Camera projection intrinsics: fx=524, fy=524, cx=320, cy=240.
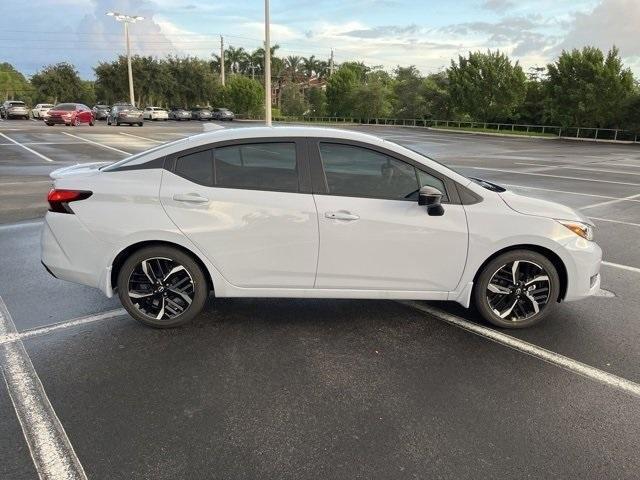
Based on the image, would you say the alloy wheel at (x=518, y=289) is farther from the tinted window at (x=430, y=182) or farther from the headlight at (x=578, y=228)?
the tinted window at (x=430, y=182)

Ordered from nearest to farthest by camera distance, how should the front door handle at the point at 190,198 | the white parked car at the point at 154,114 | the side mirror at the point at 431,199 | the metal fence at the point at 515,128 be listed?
the side mirror at the point at 431,199, the front door handle at the point at 190,198, the metal fence at the point at 515,128, the white parked car at the point at 154,114

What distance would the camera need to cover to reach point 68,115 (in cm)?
3572

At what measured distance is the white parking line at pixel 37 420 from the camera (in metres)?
2.60

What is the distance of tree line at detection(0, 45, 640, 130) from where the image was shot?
126 ft

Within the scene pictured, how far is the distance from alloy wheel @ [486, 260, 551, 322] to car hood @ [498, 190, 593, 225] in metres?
0.41

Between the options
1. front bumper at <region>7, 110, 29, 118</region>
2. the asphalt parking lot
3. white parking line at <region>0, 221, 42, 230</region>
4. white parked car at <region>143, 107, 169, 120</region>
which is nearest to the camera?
the asphalt parking lot

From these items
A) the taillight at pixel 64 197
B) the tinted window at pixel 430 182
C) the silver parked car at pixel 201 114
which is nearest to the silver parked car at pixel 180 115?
the silver parked car at pixel 201 114

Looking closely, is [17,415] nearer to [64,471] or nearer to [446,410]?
[64,471]

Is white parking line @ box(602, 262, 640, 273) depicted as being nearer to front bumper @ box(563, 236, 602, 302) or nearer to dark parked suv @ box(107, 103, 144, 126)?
front bumper @ box(563, 236, 602, 302)

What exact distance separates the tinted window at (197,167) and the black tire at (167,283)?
0.59m

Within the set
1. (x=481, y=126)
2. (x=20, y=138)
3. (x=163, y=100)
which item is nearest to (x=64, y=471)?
(x=20, y=138)

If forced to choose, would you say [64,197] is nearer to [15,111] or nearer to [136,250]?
[136,250]

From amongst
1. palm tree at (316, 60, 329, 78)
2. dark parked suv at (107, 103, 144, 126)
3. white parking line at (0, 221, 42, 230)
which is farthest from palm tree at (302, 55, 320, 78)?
white parking line at (0, 221, 42, 230)

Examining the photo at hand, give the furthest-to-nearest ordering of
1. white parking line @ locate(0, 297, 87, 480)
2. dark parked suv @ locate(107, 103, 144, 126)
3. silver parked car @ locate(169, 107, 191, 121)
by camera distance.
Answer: silver parked car @ locate(169, 107, 191, 121) → dark parked suv @ locate(107, 103, 144, 126) → white parking line @ locate(0, 297, 87, 480)
